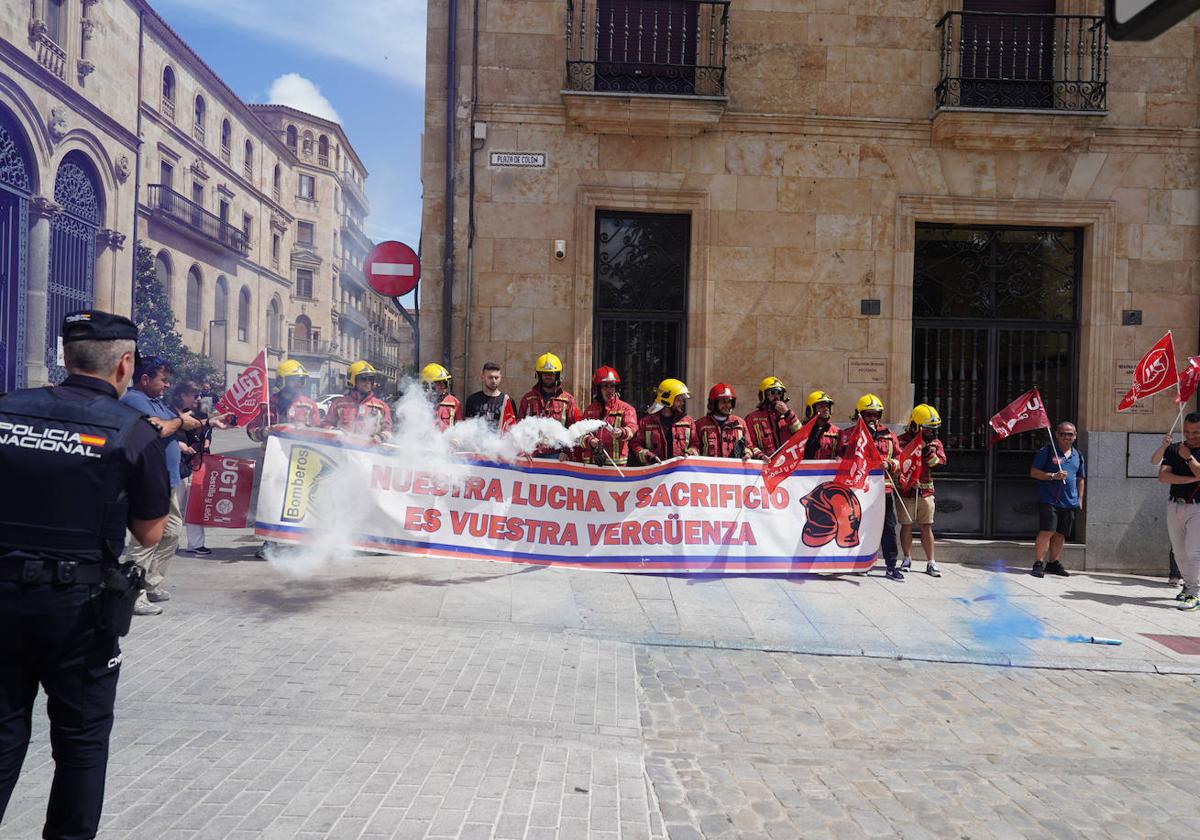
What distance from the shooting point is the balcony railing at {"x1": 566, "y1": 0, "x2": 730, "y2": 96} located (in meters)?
10.6

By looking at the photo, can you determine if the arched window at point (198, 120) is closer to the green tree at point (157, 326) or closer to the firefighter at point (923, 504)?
the green tree at point (157, 326)

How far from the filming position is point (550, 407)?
9055mm

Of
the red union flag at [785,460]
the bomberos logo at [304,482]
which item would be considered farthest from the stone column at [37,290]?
the red union flag at [785,460]

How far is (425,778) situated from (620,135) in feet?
28.8

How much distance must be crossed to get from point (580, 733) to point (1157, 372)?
806 cm

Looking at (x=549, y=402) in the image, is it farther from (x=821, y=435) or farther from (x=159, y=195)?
(x=159, y=195)

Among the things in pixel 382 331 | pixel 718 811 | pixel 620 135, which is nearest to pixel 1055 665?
pixel 718 811

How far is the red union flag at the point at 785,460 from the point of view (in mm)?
8344

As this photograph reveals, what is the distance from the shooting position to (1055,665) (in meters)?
6.30

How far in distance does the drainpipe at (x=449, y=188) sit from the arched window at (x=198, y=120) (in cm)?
3153

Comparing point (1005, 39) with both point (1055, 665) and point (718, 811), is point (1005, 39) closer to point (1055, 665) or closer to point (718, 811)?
point (1055, 665)

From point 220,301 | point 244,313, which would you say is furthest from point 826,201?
point 244,313

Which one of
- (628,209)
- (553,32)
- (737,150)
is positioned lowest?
(628,209)

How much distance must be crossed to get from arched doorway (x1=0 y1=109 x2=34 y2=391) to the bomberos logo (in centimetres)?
1189
